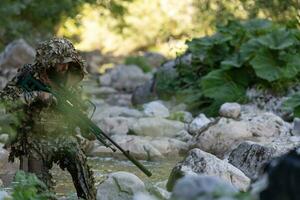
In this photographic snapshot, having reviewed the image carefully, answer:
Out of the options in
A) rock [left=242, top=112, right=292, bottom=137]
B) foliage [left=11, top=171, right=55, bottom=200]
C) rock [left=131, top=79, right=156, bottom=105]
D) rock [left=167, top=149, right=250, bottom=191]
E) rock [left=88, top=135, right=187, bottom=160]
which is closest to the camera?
foliage [left=11, top=171, right=55, bottom=200]

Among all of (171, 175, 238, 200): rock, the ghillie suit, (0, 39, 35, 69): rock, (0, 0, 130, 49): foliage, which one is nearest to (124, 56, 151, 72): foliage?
(0, 0, 130, 49): foliage

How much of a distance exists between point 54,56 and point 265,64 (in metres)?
6.13

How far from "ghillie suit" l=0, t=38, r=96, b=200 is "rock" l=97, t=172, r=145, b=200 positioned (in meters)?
0.18

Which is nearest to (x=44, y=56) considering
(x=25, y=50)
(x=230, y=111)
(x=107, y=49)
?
(x=230, y=111)

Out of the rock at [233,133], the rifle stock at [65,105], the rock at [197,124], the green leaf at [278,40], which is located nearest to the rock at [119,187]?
the rifle stock at [65,105]

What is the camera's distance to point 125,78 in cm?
1636

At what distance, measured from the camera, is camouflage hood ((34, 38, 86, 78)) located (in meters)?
4.62

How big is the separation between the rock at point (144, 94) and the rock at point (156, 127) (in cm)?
324

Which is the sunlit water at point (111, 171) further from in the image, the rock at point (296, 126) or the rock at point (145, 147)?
the rock at point (296, 126)

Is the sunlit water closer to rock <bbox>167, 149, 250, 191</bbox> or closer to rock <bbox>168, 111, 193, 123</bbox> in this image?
rock <bbox>167, 149, 250, 191</bbox>

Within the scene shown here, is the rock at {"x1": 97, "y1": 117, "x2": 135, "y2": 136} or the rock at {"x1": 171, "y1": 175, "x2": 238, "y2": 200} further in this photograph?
the rock at {"x1": 97, "y1": 117, "x2": 135, "y2": 136}

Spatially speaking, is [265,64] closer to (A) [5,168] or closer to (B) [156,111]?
(B) [156,111]

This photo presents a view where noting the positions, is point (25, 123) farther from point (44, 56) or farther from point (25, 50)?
point (25, 50)

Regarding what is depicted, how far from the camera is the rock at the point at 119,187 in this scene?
4738 millimetres
